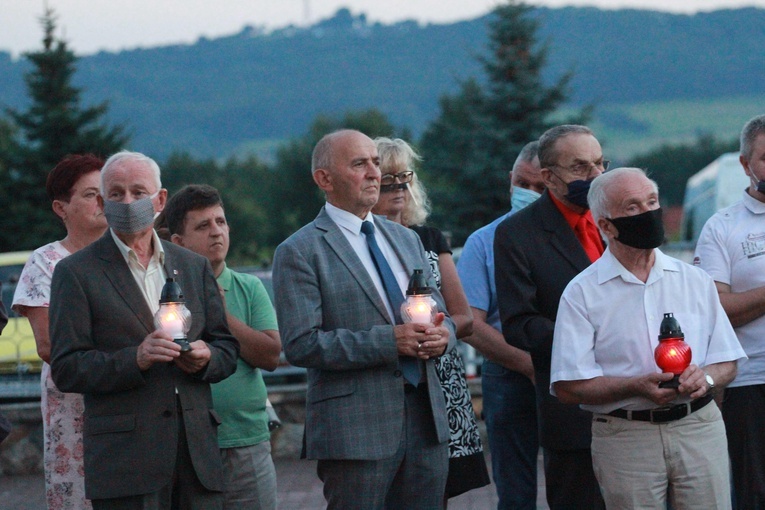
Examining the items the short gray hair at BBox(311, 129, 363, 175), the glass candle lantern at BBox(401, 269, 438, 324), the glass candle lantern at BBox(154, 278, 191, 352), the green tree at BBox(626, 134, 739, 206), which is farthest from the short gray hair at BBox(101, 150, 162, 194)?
the green tree at BBox(626, 134, 739, 206)

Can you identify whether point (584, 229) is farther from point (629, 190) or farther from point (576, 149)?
point (629, 190)

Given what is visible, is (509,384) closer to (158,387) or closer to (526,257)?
(526,257)

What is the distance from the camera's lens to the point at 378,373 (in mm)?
4758

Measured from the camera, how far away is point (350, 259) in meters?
4.90

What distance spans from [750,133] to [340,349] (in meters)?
2.31

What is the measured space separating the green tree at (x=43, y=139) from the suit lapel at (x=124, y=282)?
92.0 ft

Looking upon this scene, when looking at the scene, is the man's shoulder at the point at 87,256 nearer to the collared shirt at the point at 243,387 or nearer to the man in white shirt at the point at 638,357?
the collared shirt at the point at 243,387

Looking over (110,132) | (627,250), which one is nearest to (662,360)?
(627,250)

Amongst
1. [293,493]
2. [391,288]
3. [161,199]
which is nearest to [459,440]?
[391,288]

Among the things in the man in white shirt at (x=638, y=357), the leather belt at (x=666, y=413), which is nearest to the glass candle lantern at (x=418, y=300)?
the man in white shirt at (x=638, y=357)

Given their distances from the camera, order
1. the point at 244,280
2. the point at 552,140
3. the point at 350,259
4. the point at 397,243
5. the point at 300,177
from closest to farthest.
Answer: the point at 350,259 < the point at 397,243 < the point at 552,140 < the point at 244,280 < the point at 300,177

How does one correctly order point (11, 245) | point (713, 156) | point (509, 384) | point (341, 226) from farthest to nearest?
point (713, 156) < point (11, 245) < point (509, 384) < point (341, 226)

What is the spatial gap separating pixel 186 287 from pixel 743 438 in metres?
2.67

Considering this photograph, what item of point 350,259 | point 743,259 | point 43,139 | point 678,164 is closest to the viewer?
point 350,259
